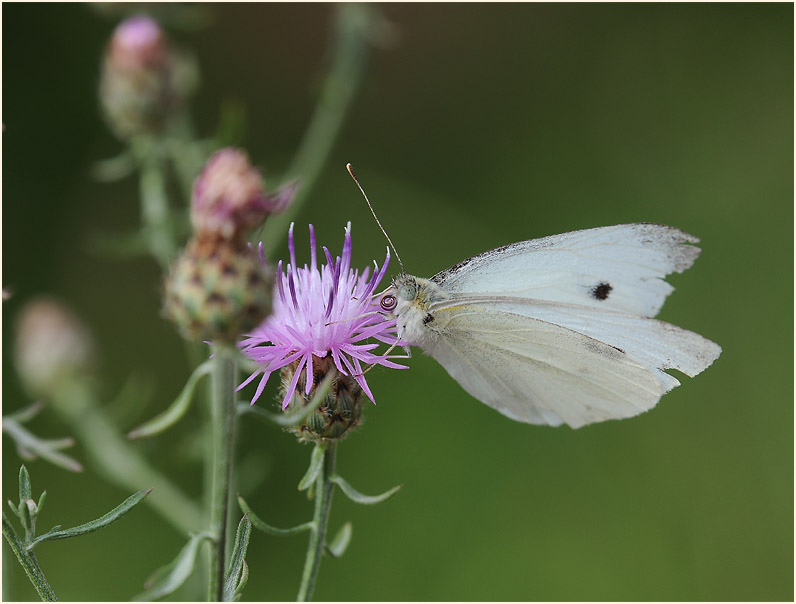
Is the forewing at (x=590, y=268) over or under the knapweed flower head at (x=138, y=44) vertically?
under

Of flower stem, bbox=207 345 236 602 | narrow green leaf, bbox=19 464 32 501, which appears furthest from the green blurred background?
flower stem, bbox=207 345 236 602

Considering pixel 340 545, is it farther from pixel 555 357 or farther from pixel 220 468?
pixel 555 357

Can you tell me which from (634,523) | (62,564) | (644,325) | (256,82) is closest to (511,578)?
(634,523)

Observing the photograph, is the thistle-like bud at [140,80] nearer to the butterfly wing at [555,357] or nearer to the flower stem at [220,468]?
the butterfly wing at [555,357]

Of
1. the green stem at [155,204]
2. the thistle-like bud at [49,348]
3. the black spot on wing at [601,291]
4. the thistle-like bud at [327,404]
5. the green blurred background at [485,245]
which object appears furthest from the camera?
the green blurred background at [485,245]

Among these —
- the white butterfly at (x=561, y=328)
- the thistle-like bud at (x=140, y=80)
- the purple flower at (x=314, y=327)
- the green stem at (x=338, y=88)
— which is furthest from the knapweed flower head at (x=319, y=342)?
the thistle-like bud at (x=140, y=80)

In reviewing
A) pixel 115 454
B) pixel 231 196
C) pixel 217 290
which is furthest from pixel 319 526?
pixel 115 454
